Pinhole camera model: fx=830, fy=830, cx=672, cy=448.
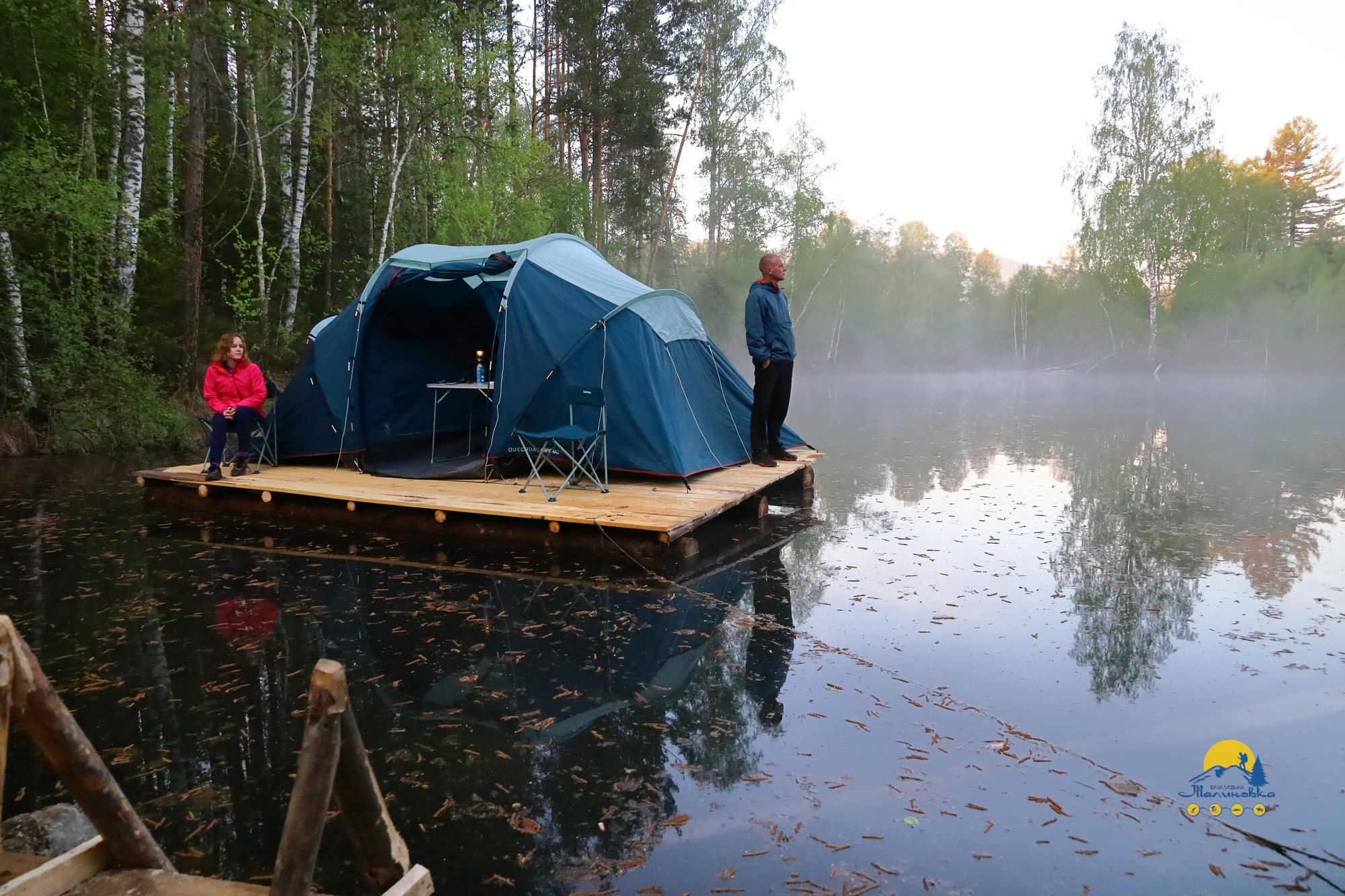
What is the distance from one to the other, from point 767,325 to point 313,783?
6775 millimetres

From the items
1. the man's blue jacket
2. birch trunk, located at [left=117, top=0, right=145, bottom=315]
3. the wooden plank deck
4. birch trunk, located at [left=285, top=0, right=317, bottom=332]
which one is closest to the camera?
the wooden plank deck

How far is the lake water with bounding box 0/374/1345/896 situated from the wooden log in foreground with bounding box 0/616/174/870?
26.2 inches

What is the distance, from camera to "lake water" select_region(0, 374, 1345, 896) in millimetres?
2533

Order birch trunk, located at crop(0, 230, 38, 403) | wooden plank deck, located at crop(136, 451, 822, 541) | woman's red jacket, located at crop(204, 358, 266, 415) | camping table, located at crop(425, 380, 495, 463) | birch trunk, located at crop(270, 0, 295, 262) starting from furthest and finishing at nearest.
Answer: birch trunk, located at crop(270, 0, 295, 262) < birch trunk, located at crop(0, 230, 38, 403) < camping table, located at crop(425, 380, 495, 463) < woman's red jacket, located at crop(204, 358, 266, 415) < wooden plank deck, located at crop(136, 451, 822, 541)

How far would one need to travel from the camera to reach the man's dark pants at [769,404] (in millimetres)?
8016

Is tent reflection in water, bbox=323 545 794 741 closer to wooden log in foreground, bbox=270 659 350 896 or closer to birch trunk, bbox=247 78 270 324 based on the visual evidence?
wooden log in foreground, bbox=270 659 350 896

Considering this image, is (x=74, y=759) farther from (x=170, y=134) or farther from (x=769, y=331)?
(x=170, y=134)

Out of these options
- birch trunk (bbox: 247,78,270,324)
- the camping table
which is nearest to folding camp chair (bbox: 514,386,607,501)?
the camping table

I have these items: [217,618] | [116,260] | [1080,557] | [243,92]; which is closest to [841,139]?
[243,92]

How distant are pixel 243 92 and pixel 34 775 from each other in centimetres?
1576

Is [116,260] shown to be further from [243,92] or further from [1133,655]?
[1133,655]

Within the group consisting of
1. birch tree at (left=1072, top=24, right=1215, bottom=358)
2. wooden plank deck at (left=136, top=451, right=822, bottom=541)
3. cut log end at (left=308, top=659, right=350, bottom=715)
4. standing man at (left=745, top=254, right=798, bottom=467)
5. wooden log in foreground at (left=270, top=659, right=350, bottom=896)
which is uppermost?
birch tree at (left=1072, top=24, right=1215, bottom=358)

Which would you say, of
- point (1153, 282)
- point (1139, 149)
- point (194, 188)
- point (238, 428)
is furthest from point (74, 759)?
point (1153, 282)

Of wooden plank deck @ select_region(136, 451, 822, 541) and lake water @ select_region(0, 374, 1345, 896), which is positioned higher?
wooden plank deck @ select_region(136, 451, 822, 541)
